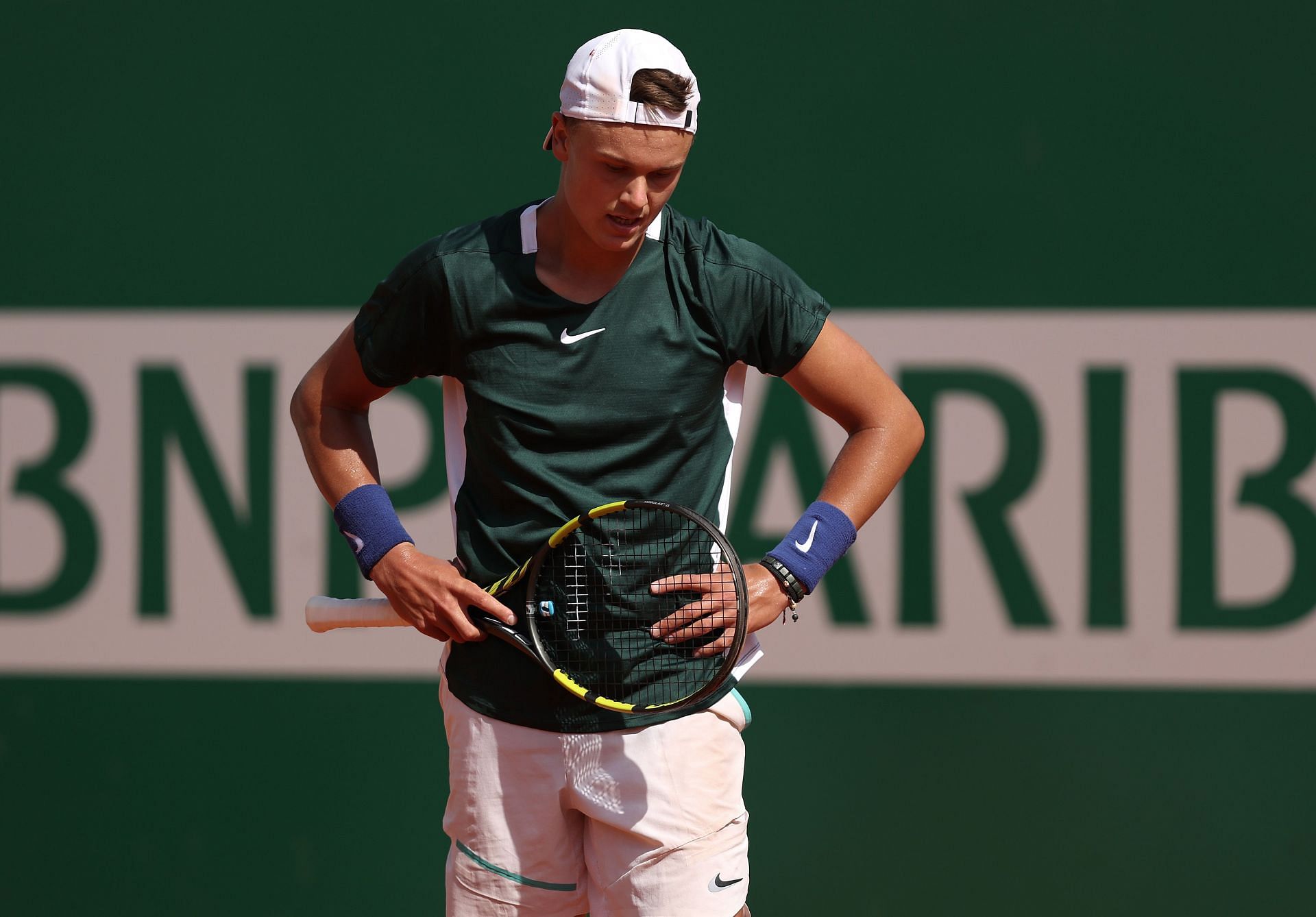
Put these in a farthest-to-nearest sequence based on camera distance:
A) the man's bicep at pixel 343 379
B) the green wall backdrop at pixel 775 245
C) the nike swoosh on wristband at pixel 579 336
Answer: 1. the green wall backdrop at pixel 775 245
2. the man's bicep at pixel 343 379
3. the nike swoosh on wristband at pixel 579 336

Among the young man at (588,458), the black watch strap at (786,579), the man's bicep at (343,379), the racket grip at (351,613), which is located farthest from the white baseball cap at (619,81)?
the racket grip at (351,613)

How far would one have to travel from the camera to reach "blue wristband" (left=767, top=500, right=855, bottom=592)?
178 centimetres

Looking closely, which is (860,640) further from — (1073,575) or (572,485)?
(572,485)

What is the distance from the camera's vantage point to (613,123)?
163 centimetres

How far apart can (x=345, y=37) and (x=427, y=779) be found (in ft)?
4.92

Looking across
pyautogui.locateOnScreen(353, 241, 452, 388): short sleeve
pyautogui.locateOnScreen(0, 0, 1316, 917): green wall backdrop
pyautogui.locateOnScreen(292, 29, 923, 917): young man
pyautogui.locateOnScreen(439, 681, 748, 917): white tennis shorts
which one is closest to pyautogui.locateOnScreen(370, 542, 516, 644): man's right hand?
pyautogui.locateOnScreen(292, 29, 923, 917): young man

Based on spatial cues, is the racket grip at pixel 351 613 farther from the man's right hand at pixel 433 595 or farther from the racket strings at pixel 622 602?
the racket strings at pixel 622 602

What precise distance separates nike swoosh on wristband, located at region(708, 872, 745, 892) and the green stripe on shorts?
19cm

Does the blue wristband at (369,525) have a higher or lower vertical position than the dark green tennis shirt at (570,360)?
lower

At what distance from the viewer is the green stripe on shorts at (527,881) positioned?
6.02 ft

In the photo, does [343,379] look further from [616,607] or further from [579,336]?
[616,607]

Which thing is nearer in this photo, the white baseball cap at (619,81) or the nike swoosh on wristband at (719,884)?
the white baseball cap at (619,81)

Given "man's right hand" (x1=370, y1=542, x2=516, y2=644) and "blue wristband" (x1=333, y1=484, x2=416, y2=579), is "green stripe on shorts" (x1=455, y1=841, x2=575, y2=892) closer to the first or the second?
"man's right hand" (x1=370, y1=542, x2=516, y2=644)

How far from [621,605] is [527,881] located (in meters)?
0.40
